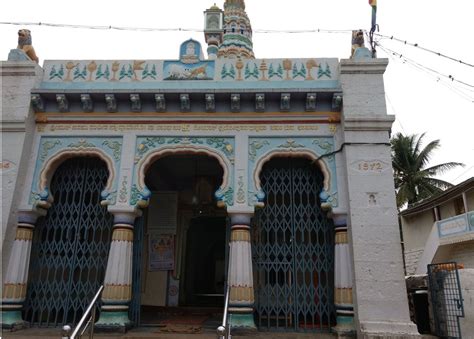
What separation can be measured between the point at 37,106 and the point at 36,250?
2732 mm

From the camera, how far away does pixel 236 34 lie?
474 inches

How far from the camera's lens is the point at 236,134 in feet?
24.0

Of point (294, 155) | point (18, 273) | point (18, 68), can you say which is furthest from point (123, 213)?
point (18, 68)

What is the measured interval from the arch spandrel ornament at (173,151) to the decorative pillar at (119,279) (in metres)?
0.49

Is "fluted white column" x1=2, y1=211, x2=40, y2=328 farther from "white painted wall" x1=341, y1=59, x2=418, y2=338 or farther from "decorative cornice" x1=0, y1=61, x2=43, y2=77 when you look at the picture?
"white painted wall" x1=341, y1=59, x2=418, y2=338

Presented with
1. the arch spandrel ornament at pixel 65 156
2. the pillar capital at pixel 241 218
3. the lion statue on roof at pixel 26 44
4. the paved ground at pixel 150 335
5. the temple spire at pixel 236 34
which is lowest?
the paved ground at pixel 150 335

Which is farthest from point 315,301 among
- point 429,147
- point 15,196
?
point 429,147

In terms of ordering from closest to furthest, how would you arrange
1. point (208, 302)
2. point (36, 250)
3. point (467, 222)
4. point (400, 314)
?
point (400, 314) → point (36, 250) → point (208, 302) → point (467, 222)

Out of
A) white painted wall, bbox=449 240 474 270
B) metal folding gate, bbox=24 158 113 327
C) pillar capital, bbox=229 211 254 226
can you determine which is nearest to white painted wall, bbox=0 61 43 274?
metal folding gate, bbox=24 158 113 327

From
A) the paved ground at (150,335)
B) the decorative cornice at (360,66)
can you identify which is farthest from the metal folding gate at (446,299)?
the decorative cornice at (360,66)

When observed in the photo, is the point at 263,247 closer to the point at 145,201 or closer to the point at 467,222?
the point at 145,201

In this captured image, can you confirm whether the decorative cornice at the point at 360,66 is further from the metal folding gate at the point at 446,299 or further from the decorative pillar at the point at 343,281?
the metal folding gate at the point at 446,299

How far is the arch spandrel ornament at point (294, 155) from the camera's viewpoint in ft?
22.6

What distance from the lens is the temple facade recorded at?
6.62 meters
